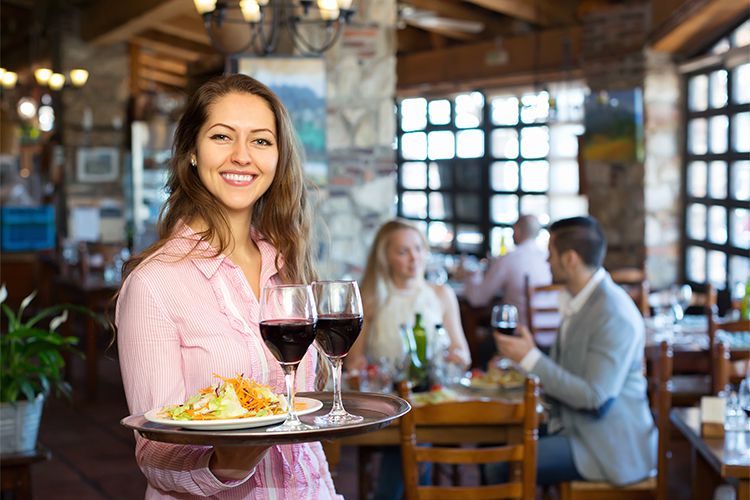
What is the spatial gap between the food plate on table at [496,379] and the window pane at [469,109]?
833 cm

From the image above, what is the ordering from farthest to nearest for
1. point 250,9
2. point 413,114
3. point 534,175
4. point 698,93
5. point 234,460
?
point 413,114 → point 534,175 → point 698,93 → point 250,9 → point 234,460

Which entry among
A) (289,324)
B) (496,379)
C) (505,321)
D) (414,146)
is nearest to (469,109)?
(414,146)

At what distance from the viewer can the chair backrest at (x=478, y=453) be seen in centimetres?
306

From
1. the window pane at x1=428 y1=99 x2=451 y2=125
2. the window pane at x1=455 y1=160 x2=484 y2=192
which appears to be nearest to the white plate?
the window pane at x1=455 y1=160 x2=484 y2=192

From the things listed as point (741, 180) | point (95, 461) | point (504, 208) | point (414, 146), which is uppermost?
point (414, 146)

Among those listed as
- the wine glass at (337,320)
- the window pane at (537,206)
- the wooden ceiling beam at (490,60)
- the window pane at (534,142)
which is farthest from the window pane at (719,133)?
the wine glass at (337,320)

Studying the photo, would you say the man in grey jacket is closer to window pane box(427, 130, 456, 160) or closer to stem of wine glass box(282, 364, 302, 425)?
stem of wine glass box(282, 364, 302, 425)

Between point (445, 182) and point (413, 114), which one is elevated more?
point (413, 114)

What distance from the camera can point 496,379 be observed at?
422cm

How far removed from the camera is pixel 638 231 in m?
8.48

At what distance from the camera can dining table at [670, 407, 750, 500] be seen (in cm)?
296

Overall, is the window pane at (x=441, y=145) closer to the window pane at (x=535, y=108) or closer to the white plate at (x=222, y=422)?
the window pane at (x=535, y=108)

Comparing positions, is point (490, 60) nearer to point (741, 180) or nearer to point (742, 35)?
point (742, 35)

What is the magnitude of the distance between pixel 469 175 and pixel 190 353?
35.8ft
